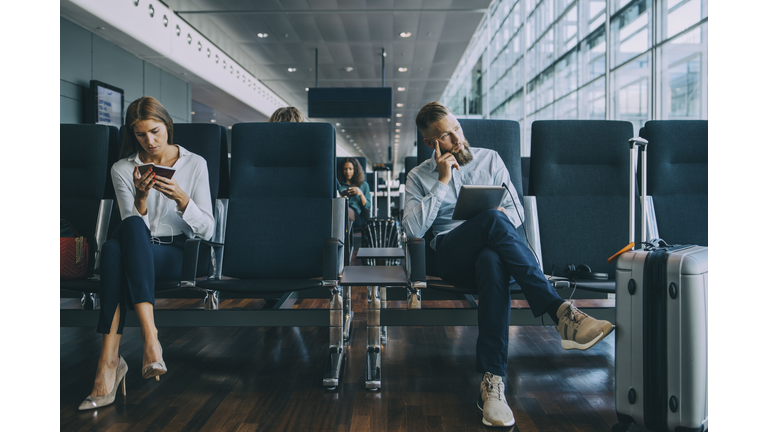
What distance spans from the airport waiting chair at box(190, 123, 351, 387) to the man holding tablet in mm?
418

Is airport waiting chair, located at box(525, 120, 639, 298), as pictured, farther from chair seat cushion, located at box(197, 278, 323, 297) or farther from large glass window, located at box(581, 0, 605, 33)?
large glass window, located at box(581, 0, 605, 33)

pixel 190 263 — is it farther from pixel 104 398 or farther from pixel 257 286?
pixel 104 398

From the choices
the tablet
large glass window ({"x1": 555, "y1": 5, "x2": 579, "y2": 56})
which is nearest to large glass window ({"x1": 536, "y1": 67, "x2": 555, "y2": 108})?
large glass window ({"x1": 555, "y1": 5, "x2": 579, "y2": 56})

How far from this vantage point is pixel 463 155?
2045mm

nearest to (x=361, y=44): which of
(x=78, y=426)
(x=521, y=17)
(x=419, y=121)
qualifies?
(x=521, y=17)

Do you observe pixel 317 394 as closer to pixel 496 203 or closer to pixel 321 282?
pixel 321 282

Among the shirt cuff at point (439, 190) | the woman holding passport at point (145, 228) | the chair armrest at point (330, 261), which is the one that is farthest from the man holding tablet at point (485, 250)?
the woman holding passport at point (145, 228)

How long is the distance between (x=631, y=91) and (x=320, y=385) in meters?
4.53

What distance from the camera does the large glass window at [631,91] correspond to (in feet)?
15.0

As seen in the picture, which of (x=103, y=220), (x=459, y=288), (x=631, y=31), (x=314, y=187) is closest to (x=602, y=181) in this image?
(x=459, y=288)

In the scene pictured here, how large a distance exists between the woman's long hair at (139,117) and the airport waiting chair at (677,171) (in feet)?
7.40

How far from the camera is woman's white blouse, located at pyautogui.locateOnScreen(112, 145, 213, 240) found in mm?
1941

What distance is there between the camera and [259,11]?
6.54 m

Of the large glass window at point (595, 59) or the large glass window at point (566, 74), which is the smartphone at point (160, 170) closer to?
the large glass window at point (595, 59)
